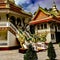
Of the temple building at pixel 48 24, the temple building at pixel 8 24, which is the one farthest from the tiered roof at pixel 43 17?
the temple building at pixel 8 24

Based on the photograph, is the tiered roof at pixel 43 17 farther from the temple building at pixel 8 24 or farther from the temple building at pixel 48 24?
the temple building at pixel 8 24

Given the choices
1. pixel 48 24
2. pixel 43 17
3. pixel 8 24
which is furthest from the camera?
pixel 43 17

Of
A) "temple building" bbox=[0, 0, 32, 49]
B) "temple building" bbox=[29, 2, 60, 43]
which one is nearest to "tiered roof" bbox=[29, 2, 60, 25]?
"temple building" bbox=[29, 2, 60, 43]

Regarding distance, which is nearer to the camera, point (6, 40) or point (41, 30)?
point (6, 40)

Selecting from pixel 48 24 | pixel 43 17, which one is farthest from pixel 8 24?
pixel 43 17

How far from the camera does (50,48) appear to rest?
13.5 m

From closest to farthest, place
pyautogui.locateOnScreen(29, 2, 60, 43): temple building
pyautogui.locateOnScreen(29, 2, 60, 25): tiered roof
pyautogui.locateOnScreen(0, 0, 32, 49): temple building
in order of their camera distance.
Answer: pyautogui.locateOnScreen(0, 0, 32, 49): temple building → pyautogui.locateOnScreen(29, 2, 60, 43): temple building → pyautogui.locateOnScreen(29, 2, 60, 25): tiered roof

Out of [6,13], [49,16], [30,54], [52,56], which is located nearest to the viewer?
[30,54]

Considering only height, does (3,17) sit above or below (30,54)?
above

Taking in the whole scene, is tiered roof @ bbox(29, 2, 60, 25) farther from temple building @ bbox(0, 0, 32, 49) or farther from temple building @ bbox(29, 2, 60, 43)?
temple building @ bbox(0, 0, 32, 49)

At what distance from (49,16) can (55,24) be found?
2167 mm

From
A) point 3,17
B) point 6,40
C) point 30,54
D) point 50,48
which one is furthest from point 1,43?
point 30,54

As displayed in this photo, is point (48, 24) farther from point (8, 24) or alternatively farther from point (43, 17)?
point (8, 24)

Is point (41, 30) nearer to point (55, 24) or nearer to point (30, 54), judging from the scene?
point (55, 24)
